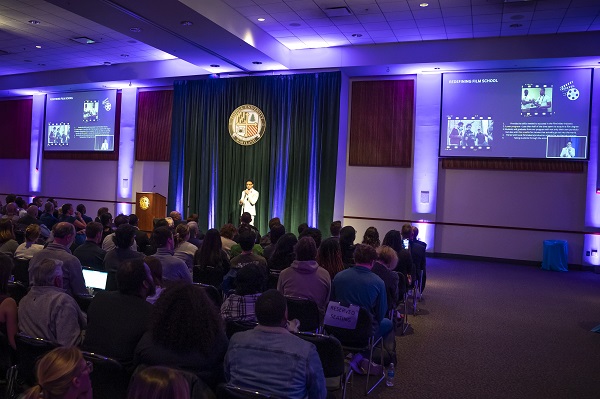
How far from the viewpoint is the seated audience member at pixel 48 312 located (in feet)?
9.97

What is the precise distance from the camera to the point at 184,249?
5660 mm

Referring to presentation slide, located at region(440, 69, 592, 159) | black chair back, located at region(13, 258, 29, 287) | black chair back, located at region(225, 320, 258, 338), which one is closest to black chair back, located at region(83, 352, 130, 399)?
black chair back, located at region(225, 320, 258, 338)

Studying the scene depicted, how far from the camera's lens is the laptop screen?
15.1ft

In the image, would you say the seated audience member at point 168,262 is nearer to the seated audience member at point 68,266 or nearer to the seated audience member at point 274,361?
the seated audience member at point 68,266

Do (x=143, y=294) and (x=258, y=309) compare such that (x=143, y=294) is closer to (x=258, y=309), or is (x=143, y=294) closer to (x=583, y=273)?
(x=258, y=309)

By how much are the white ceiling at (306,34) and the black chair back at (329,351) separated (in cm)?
693

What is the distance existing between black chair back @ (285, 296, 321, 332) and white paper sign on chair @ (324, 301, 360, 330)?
0.12m

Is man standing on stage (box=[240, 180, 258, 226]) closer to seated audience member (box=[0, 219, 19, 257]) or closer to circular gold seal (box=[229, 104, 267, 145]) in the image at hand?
circular gold seal (box=[229, 104, 267, 145])

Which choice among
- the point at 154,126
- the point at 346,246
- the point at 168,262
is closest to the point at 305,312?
the point at 168,262

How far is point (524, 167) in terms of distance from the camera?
37.5ft

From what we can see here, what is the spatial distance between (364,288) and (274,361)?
1756 mm

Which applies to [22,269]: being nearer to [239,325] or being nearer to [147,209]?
[239,325]

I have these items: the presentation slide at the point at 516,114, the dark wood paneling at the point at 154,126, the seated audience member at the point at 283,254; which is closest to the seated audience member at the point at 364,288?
the seated audience member at the point at 283,254

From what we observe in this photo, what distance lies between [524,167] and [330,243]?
313 inches
